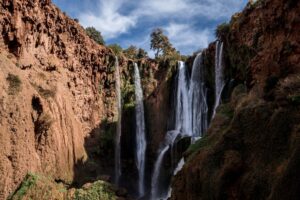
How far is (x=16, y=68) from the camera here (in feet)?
80.3

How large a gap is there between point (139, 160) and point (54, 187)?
11649mm

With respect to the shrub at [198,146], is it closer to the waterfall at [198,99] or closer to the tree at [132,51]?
the waterfall at [198,99]

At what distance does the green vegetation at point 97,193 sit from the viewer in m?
22.4

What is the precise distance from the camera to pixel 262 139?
9922 millimetres

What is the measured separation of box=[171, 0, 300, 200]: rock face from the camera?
29.0 feet

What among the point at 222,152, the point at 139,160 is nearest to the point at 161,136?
the point at 139,160

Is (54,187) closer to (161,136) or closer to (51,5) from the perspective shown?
(161,136)

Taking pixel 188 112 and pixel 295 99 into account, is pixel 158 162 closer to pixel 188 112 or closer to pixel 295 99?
pixel 188 112

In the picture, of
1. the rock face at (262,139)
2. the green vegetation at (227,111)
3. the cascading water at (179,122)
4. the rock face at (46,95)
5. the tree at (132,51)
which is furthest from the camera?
the tree at (132,51)

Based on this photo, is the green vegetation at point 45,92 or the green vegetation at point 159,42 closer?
the green vegetation at point 45,92

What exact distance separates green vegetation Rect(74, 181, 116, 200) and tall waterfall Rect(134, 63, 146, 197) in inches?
278

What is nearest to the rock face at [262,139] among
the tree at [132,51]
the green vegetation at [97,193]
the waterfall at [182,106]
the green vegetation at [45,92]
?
the green vegetation at [97,193]

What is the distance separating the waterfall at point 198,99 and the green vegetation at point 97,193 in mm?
8337

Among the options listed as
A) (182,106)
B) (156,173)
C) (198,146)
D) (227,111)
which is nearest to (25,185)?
(156,173)
